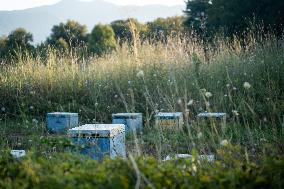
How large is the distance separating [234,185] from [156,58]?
6.99 meters

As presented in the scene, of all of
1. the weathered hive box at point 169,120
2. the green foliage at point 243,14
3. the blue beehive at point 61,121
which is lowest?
the blue beehive at point 61,121

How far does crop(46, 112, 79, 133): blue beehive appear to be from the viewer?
6.62 metres

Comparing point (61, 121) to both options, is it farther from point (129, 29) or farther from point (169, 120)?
point (129, 29)

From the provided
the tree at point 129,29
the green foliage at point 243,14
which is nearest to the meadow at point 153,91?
the tree at point 129,29

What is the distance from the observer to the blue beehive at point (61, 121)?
6.62 metres

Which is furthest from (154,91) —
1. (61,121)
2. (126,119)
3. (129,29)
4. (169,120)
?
(129,29)

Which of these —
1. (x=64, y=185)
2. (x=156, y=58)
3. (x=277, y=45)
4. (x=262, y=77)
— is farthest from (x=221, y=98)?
(x=64, y=185)

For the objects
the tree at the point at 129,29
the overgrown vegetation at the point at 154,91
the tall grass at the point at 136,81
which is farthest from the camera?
the tree at the point at 129,29

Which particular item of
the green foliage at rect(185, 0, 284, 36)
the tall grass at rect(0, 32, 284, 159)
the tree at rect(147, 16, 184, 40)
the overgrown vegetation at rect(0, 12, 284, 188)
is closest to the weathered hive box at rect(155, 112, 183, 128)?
the overgrown vegetation at rect(0, 12, 284, 188)

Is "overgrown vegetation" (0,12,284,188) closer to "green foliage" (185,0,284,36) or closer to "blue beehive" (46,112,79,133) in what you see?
"blue beehive" (46,112,79,133)

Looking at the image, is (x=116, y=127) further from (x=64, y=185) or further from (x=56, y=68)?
(x=56, y=68)

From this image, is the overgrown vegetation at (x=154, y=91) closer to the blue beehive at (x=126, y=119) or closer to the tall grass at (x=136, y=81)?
the tall grass at (x=136, y=81)

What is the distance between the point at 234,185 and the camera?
1983mm

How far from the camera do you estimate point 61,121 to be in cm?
669
